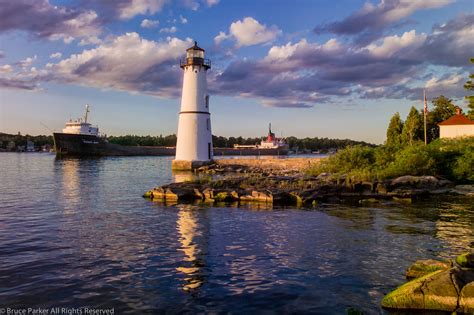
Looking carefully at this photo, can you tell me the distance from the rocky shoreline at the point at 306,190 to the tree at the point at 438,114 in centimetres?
3310

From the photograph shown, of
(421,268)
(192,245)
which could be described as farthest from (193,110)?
(421,268)

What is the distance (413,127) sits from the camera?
57.5m

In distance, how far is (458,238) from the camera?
14633 mm

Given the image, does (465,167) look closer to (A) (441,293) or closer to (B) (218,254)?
(B) (218,254)

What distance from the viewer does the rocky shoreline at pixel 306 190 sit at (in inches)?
992

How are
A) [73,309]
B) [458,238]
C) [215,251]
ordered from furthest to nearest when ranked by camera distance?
1. [458,238]
2. [215,251]
3. [73,309]

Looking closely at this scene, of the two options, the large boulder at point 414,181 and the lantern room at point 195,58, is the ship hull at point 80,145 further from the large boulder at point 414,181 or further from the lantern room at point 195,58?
the large boulder at point 414,181

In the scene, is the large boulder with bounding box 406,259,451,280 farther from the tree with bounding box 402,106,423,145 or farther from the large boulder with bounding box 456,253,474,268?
the tree with bounding box 402,106,423,145

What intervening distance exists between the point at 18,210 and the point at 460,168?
30232 millimetres

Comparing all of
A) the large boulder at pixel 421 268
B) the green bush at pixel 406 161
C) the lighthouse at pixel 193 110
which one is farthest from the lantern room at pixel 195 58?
the large boulder at pixel 421 268

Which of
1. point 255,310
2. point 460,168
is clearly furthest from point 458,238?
point 460,168

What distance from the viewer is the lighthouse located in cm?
5175

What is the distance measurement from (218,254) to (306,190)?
1370cm

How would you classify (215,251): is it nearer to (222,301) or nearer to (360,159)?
(222,301)
